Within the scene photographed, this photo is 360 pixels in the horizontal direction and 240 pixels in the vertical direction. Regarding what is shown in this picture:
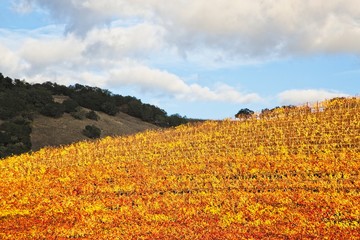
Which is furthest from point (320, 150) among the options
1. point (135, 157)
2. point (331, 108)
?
point (135, 157)

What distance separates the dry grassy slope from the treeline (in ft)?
3.31

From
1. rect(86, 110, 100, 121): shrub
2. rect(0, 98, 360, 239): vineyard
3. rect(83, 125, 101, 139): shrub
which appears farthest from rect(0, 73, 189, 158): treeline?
rect(0, 98, 360, 239): vineyard

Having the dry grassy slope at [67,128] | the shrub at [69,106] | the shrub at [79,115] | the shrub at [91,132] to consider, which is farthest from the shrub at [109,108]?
the shrub at [91,132]

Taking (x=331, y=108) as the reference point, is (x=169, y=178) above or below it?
below

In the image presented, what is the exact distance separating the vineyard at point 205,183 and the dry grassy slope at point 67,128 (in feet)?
31.9

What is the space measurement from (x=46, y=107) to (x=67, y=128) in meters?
4.59

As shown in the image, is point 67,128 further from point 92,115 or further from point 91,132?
point 92,115

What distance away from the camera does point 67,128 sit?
57344 millimetres

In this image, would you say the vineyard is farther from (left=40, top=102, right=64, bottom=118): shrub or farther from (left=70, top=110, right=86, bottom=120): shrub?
(left=70, top=110, right=86, bottom=120): shrub

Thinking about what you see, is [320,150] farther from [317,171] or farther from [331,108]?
[331,108]

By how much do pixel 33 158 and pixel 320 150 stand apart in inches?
927

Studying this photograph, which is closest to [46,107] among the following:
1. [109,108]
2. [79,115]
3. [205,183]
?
[79,115]

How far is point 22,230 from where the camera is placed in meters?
21.6

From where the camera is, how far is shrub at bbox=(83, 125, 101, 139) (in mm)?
57531
